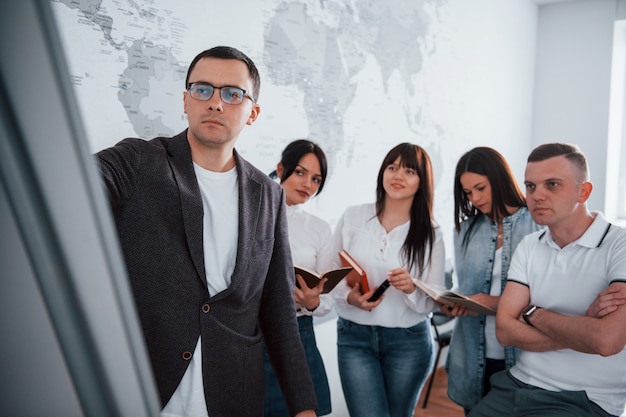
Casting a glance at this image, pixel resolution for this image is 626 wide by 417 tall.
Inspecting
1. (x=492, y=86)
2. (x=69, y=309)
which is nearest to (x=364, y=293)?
(x=69, y=309)

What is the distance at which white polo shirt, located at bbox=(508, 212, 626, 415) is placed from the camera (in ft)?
6.04

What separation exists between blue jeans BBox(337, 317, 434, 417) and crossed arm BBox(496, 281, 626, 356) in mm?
411

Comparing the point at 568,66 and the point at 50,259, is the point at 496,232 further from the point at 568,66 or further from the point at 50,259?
the point at 568,66

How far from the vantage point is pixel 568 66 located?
5.63m

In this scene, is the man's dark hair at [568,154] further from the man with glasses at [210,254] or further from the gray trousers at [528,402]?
the man with glasses at [210,254]

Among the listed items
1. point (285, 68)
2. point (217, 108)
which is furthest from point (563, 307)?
point (285, 68)

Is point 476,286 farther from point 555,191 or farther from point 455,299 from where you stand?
point 555,191

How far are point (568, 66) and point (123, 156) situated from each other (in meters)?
5.65

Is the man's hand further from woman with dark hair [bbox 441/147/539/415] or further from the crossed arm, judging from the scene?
woman with dark hair [bbox 441/147/539/415]

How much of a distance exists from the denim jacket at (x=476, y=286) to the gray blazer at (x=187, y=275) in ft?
3.56

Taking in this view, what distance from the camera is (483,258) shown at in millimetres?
2361

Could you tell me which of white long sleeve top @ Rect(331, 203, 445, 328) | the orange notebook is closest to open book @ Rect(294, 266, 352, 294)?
the orange notebook

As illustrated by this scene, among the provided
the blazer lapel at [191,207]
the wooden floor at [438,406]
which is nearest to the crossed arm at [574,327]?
the blazer lapel at [191,207]

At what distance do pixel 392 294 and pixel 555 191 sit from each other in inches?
32.7
